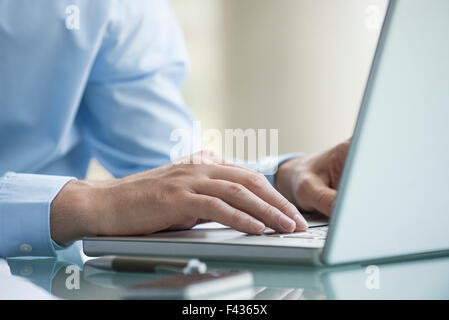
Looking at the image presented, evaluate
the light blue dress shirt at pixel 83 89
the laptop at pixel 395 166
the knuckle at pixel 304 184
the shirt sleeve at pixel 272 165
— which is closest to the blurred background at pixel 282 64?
the light blue dress shirt at pixel 83 89

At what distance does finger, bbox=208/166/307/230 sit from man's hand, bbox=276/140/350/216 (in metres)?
0.18

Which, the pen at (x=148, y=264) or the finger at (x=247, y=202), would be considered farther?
the finger at (x=247, y=202)

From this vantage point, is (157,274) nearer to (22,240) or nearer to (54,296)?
(54,296)

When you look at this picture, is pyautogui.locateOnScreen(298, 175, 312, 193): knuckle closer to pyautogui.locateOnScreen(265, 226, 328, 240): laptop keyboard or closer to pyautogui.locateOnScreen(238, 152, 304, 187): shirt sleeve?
pyautogui.locateOnScreen(238, 152, 304, 187): shirt sleeve

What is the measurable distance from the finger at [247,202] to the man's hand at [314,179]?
214 mm

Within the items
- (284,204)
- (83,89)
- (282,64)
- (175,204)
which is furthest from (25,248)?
(282,64)

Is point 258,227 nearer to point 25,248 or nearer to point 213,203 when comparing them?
point 213,203

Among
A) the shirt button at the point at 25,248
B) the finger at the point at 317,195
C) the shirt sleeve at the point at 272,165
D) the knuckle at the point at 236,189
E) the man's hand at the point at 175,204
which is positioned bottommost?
the shirt sleeve at the point at 272,165

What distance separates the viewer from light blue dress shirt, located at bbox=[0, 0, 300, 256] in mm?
1043

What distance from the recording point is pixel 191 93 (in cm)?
387

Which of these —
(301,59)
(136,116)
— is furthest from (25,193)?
(301,59)

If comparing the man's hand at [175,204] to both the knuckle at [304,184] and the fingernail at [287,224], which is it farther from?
the knuckle at [304,184]

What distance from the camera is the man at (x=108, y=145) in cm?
62

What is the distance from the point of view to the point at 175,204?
0.60 meters
